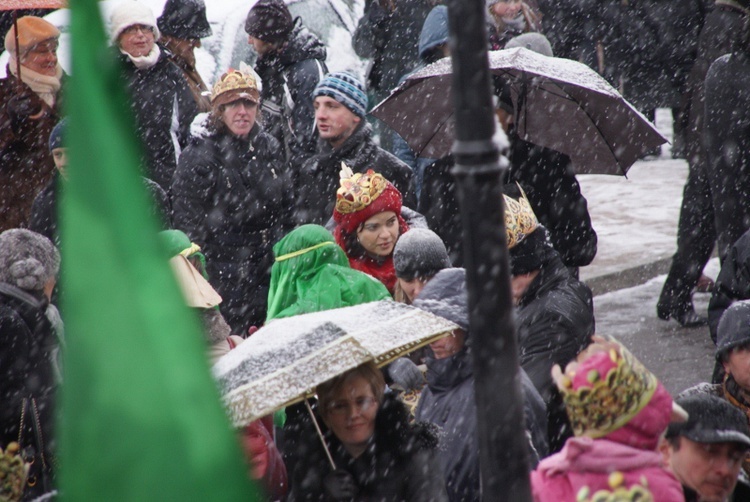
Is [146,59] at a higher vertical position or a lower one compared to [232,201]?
higher

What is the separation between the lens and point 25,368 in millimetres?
4816

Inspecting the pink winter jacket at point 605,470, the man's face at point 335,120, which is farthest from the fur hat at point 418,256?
the pink winter jacket at point 605,470

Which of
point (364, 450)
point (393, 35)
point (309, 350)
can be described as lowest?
point (364, 450)

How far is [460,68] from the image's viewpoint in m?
2.54

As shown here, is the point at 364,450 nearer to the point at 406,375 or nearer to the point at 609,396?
the point at 406,375

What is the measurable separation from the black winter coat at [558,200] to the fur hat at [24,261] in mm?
2831

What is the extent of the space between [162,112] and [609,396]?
18.1 feet

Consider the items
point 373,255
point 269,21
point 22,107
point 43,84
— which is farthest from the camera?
point 269,21

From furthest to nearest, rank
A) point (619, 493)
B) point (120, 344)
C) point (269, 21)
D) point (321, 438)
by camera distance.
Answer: point (269, 21), point (321, 438), point (619, 493), point (120, 344)

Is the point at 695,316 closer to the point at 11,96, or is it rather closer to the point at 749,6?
the point at 749,6

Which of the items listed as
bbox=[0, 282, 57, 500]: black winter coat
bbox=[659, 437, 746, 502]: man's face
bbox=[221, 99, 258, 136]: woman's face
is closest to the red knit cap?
bbox=[221, 99, 258, 136]: woman's face

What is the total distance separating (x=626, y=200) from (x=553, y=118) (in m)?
6.23

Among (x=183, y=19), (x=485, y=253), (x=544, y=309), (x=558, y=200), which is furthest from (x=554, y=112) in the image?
(x=485, y=253)

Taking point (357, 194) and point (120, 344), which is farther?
point (357, 194)
